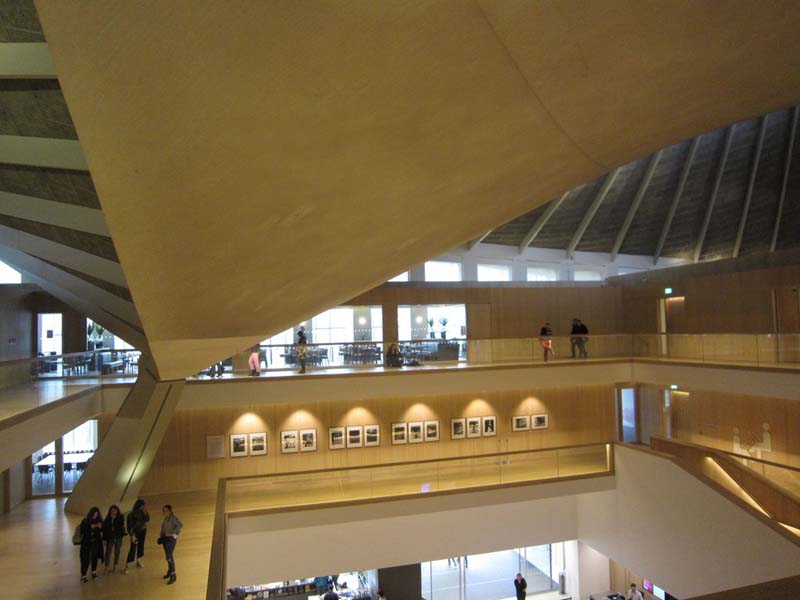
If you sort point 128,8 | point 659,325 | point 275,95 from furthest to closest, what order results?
1. point 659,325
2. point 275,95
3. point 128,8

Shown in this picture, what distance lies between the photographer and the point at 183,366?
763 centimetres

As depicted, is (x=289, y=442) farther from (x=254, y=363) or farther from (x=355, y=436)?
(x=254, y=363)

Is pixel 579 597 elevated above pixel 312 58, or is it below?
below

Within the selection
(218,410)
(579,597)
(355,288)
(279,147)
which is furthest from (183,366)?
(579,597)

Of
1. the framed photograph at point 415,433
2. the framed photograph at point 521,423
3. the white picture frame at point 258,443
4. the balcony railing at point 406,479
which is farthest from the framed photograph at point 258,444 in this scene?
the framed photograph at point 521,423

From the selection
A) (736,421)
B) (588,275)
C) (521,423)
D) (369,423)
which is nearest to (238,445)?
(369,423)

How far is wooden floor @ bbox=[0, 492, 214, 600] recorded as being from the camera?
834cm

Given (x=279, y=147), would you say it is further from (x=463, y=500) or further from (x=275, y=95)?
(x=463, y=500)

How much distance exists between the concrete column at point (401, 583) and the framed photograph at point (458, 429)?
4445mm

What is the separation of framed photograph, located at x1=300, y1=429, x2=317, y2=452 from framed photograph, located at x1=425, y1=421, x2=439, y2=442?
11.6ft

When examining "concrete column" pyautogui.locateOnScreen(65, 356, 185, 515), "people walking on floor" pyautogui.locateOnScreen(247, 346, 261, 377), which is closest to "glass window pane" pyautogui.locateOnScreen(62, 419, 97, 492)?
"people walking on floor" pyautogui.locateOnScreen(247, 346, 261, 377)

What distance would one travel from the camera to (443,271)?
967 inches

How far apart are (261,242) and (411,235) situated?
0.93 metres

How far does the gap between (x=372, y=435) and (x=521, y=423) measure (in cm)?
506
